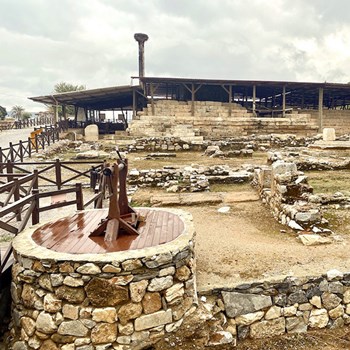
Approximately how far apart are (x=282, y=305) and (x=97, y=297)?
240 cm

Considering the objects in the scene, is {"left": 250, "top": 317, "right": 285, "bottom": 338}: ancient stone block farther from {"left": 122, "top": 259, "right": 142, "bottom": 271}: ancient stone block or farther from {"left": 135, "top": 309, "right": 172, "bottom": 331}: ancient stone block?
{"left": 122, "top": 259, "right": 142, "bottom": 271}: ancient stone block

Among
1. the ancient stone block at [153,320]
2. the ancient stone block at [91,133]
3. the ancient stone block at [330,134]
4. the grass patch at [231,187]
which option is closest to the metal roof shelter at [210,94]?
the ancient stone block at [91,133]

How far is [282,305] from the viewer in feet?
12.7

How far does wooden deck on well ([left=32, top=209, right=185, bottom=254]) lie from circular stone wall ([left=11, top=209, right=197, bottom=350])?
20cm

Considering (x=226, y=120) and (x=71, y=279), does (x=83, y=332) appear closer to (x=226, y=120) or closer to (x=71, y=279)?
(x=71, y=279)

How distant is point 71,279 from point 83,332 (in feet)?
1.88

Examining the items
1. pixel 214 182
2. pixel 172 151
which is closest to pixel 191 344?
pixel 214 182

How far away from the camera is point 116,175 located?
13.0 ft

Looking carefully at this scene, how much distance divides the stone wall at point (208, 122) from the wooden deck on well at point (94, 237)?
1879 centimetres

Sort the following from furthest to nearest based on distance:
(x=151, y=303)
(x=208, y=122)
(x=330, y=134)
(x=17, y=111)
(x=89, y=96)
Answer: (x=17, y=111)
(x=89, y=96)
(x=208, y=122)
(x=330, y=134)
(x=151, y=303)

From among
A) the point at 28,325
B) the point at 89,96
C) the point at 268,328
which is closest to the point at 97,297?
the point at 28,325

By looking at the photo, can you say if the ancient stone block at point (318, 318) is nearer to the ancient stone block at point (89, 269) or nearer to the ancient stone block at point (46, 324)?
the ancient stone block at point (89, 269)

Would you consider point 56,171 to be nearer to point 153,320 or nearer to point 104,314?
point 104,314

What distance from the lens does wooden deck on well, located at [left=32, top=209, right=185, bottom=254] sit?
11.3 feet
